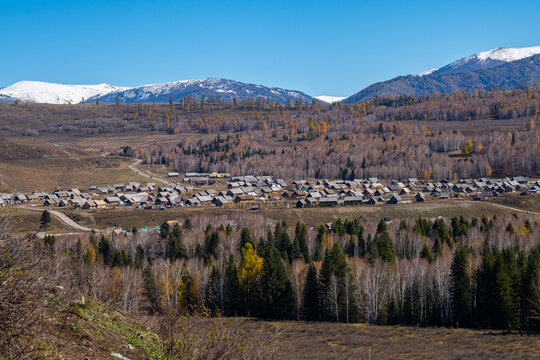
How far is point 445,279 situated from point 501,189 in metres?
83.3

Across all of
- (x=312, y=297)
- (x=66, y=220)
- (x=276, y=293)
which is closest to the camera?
(x=312, y=297)

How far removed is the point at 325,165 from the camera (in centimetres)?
15975

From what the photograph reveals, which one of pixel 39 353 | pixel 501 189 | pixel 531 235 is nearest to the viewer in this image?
pixel 39 353

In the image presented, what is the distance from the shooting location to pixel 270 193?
403ft

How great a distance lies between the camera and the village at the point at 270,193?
10319 centimetres

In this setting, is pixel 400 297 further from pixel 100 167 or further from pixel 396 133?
pixel 396 133

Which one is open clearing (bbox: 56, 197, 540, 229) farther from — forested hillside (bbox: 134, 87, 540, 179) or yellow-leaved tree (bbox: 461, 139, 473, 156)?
yellow-leaved tree (bbox: 461, 139, 473, 156)

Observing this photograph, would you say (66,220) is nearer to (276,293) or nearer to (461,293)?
(276,293)

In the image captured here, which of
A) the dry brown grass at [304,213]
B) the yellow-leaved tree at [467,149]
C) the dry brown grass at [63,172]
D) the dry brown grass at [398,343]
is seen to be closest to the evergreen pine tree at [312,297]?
the dry brown grass at [398,343]

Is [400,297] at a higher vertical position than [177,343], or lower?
lower

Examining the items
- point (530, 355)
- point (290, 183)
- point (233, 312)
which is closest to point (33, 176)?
point (290, 183)

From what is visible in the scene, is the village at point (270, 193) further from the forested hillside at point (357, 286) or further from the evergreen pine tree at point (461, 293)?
the evergreen pine tree at point (461, 293)

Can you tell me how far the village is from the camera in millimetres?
103188

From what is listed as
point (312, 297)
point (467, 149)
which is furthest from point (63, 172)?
point (467, 149)
